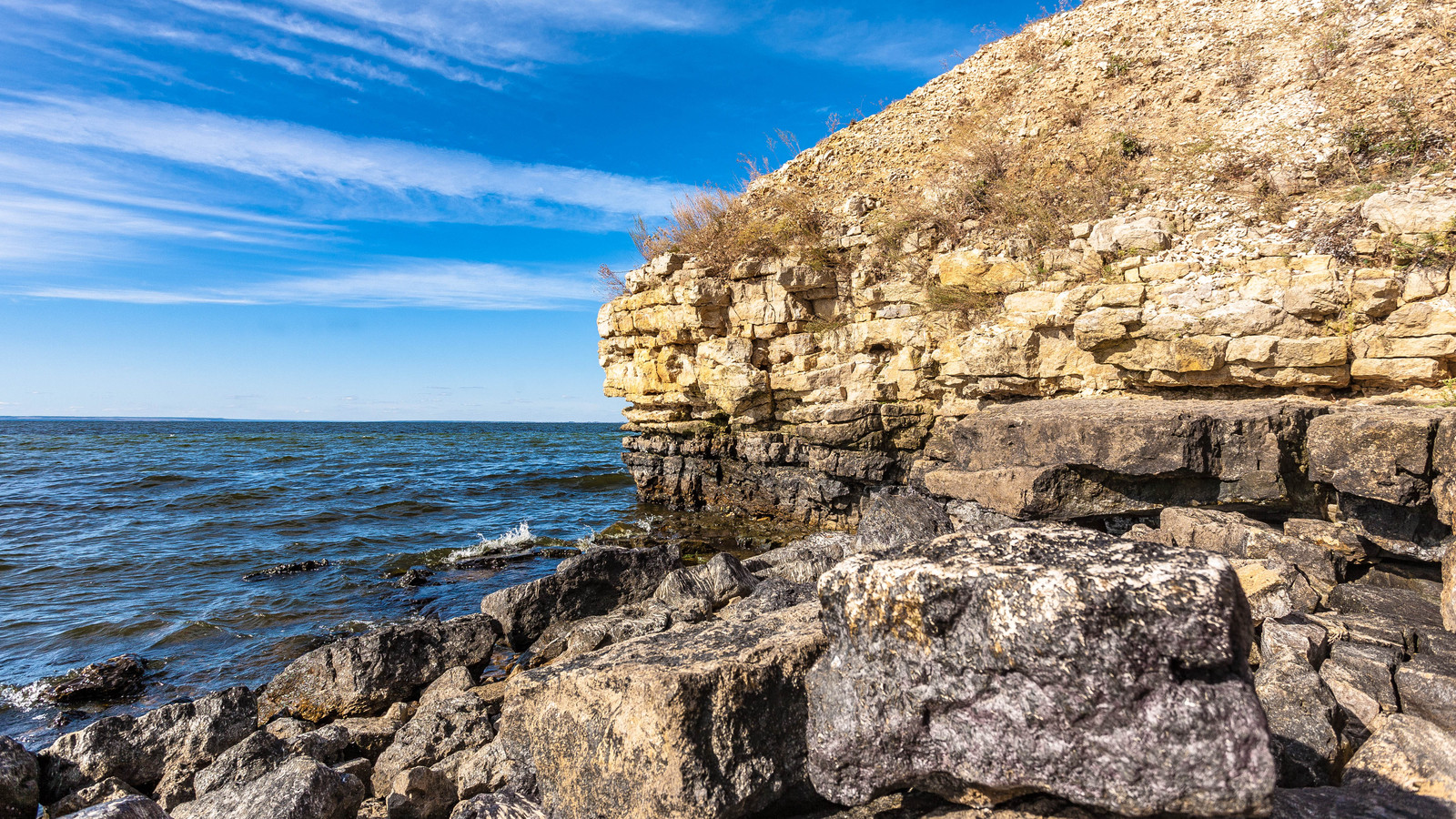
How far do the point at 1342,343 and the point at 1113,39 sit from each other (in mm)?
8740

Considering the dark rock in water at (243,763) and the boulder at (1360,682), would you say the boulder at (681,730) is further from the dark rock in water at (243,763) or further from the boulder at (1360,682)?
the dark rock in water at (243,763)

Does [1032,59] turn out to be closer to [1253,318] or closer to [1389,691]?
[1253,318]

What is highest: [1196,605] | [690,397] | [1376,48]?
[1376,48]

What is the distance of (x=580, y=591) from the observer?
9.07m

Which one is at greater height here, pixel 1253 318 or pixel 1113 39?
pixel 1113 39

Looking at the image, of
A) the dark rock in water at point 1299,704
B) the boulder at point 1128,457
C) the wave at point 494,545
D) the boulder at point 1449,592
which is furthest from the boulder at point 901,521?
the wave at point 494,545

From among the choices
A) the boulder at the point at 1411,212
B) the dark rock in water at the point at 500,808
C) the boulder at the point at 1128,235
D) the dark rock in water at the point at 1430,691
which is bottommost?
the dark rock in water at the point at 500,808

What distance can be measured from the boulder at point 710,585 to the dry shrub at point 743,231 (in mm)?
6824

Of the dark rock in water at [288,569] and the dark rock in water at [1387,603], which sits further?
the dark rock in water at [288,569]

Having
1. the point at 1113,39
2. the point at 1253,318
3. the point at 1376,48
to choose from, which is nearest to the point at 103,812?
the point at 1253,318

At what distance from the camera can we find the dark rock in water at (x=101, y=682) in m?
7.41

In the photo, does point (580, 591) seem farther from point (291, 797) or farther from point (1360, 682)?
point (1360, 682)

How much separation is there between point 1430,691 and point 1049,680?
3.44 metres

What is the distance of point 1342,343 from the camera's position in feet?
24.8
